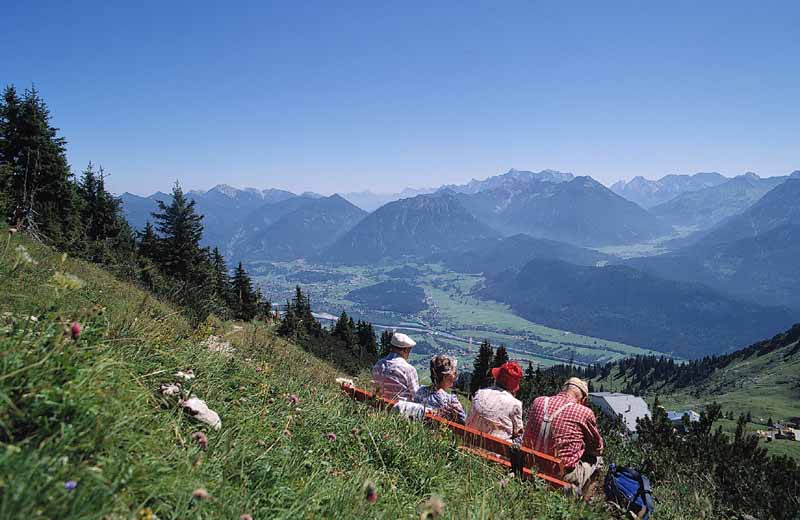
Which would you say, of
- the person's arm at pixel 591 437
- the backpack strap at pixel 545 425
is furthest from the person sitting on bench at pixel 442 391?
the person's arm at pixel 591 437

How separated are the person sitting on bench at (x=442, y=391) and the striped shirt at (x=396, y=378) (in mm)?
173

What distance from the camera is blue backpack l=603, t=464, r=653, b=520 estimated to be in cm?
388

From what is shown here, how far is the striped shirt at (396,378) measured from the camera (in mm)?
5797

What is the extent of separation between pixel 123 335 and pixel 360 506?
209 centimetres

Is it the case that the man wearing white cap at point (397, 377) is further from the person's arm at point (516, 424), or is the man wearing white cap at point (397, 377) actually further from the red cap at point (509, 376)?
the person's arm at point (516, 424)

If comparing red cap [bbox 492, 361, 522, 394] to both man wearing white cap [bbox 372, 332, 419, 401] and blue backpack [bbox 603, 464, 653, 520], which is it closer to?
man wearing white cap [bbox 372, 332, 419, 401]

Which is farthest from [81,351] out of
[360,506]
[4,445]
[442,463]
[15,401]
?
[442,463]

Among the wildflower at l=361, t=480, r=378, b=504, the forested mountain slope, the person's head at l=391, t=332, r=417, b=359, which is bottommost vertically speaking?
the forested mountain slope

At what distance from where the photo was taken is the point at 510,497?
309 cm

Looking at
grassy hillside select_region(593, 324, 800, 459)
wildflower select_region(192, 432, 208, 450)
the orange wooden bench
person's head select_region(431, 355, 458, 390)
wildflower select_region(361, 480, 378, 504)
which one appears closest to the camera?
wildflower select_region(361, 480, 378, 504)

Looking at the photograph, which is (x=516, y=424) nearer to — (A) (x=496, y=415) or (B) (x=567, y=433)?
(A) (x=496, y=415)

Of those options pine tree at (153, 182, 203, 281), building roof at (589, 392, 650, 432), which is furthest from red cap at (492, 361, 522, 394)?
building roof at (589, 392, 650, 432)

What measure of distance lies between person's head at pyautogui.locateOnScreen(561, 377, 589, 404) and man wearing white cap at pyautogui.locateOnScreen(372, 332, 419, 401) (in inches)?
74.7

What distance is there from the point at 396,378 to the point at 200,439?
12.4 feet
